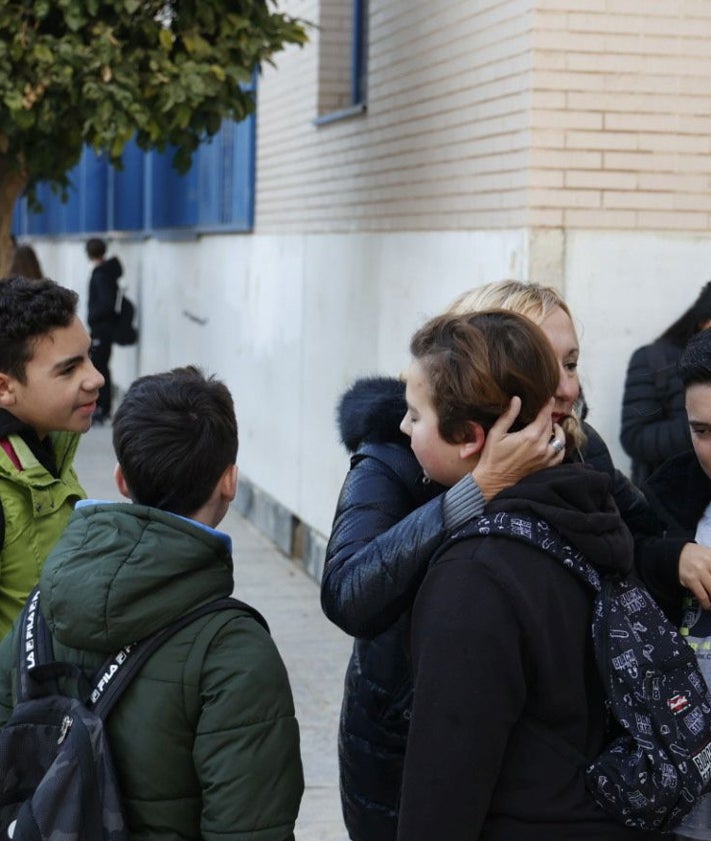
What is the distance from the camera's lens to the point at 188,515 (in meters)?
2.39

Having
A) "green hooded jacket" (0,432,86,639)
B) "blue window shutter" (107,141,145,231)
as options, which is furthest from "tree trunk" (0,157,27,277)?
"blue window shutter" (107,141,145,231)

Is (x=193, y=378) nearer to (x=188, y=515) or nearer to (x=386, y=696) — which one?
(x=188, y=515)

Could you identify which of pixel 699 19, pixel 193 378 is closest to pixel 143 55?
pixel 699 19

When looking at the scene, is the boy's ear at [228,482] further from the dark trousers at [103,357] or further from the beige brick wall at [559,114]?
the dark trousers at [103,357]

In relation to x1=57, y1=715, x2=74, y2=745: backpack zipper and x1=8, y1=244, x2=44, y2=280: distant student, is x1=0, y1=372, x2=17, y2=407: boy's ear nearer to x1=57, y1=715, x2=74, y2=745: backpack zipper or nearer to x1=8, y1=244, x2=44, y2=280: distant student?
x1=57, y1=715, x2=74, y2=745: backpack zipper

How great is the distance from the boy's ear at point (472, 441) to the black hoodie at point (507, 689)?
10 centimetres

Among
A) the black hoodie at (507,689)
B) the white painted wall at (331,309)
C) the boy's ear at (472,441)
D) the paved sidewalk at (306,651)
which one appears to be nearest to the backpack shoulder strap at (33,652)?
the black hoodie at (507,689)

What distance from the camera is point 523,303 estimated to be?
104 inches

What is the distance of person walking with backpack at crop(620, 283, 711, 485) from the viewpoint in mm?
5387

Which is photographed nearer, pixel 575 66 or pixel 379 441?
pixel 379 441

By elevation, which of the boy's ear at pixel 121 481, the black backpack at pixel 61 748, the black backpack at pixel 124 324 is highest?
the boy's ear at pixel 121 481

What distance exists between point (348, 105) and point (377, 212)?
1.43 metres

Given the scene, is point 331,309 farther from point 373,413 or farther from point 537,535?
point 537,535

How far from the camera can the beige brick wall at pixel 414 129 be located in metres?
5.83
